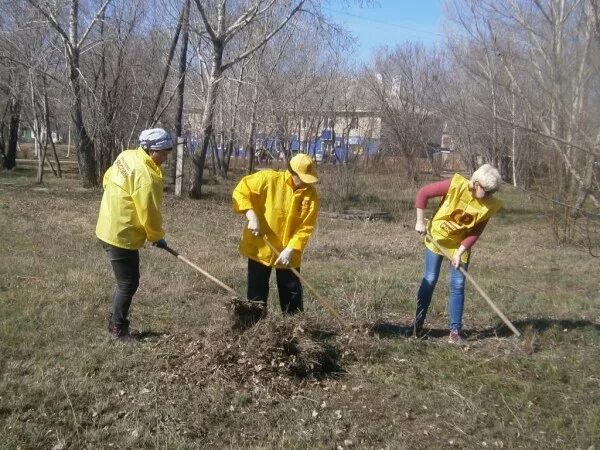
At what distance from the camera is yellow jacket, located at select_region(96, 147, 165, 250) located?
436cm

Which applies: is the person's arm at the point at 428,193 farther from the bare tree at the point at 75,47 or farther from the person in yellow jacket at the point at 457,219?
the bare tree at the point at 75,47

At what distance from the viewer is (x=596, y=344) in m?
5.56

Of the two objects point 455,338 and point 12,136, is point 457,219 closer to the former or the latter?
point 455,338

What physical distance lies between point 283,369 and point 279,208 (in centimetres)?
116

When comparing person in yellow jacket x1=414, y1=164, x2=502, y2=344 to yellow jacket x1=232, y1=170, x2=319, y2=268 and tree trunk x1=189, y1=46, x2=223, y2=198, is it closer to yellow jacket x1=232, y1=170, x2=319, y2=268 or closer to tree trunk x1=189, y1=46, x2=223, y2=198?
yellow jacket x1=232, y1=170, x2=319, y2=268

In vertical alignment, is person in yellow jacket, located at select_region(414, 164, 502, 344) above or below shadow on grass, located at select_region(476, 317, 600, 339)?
above

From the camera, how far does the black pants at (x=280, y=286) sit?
4875 millimetres

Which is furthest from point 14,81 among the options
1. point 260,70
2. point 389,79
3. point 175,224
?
point 389,79

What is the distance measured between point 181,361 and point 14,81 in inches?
795

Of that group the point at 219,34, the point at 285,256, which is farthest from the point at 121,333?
the point at 219,34

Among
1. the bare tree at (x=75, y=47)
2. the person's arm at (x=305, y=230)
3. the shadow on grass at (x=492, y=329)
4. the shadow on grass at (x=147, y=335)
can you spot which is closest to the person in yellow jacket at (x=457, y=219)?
the shadow on grass at (x=492, y=329)

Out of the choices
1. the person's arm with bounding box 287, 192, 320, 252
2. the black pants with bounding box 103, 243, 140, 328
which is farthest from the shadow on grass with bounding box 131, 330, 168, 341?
the person's arm with bounding box 287, 192, 320, 252

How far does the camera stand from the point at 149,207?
4.36m

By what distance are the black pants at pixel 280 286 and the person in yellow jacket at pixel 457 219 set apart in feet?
3.35
